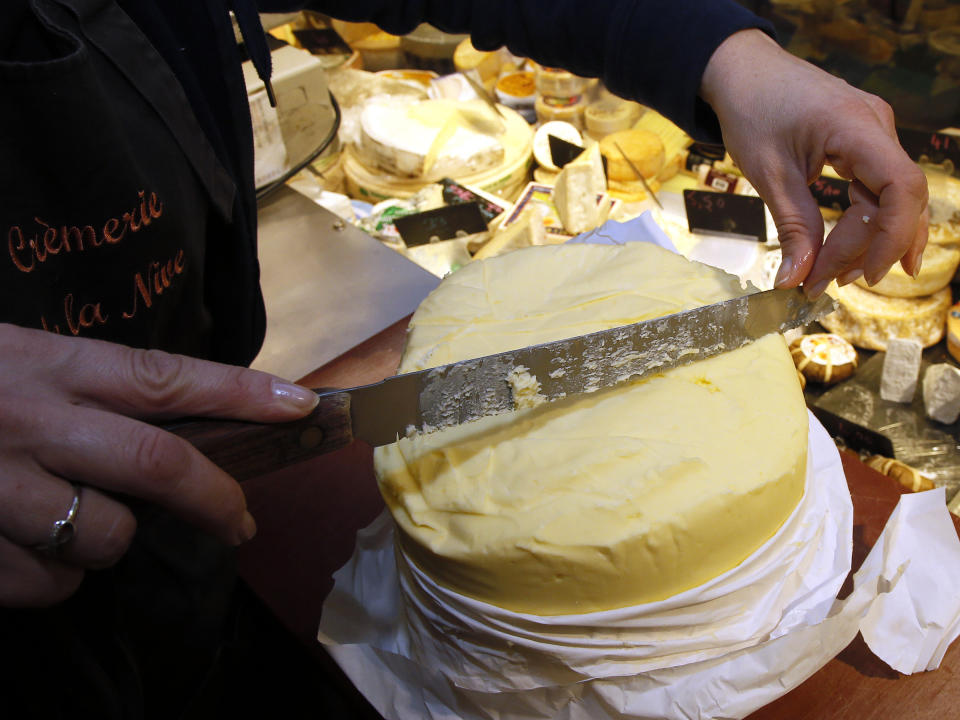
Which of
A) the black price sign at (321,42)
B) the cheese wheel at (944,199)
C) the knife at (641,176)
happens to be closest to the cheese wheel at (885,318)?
the cheese wheel at (944,199)

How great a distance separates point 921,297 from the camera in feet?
6.75

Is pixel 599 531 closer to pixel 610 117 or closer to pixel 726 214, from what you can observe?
pixel 726 214

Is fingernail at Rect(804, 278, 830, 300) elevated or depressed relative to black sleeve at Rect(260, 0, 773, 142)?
depressed

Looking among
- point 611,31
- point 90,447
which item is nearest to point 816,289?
point 611,31

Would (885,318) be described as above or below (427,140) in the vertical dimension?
below

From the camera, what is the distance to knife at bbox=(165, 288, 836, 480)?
82cm

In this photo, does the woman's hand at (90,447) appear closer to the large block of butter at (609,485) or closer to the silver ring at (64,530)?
the silver ring at (64,530)

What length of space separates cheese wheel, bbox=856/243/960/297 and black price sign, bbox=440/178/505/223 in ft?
4.35

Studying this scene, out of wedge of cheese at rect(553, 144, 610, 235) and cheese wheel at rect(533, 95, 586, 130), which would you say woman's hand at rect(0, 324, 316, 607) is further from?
cheese wheel at rect(533, 95, 586, 130)

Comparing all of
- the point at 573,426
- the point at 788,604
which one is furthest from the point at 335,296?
the point at 788,604

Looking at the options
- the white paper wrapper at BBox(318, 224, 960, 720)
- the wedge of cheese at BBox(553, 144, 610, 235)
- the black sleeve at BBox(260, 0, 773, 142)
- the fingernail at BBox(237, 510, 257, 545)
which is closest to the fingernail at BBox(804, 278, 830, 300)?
the white paper wrapper at BBox(318, 224, 960, 720)

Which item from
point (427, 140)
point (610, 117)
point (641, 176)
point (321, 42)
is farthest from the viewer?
point (321, 42)

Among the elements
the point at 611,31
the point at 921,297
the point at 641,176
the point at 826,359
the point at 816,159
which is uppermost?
the point at 611,31

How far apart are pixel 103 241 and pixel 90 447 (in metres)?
0.51
